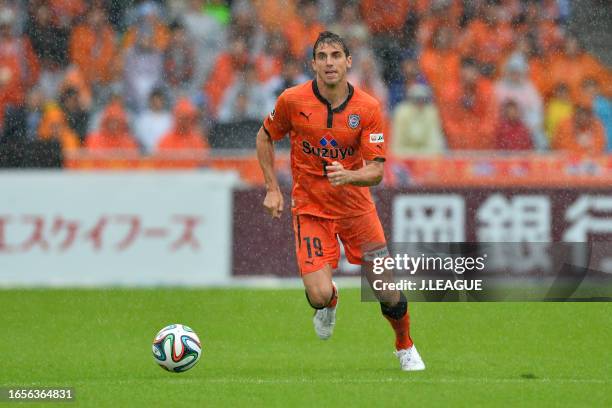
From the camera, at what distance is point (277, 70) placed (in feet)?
54.7

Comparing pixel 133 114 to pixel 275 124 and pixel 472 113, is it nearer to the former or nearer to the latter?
pixel 472 113

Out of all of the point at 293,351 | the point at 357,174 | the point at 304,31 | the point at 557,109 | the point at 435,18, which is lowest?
the point at 293,351

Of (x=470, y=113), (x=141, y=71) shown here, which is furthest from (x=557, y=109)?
(x=141, y=71)

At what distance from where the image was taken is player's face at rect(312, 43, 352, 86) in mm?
8078

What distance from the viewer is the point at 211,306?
12117mm

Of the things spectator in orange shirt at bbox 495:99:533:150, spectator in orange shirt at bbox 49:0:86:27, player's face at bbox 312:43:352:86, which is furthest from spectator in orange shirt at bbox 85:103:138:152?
player's face at bbox 312:43:352:86

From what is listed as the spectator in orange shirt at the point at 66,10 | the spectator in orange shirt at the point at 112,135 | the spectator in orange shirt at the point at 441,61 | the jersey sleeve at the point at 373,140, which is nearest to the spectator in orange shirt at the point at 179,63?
the spectator in orange shirt at the point at 112,135

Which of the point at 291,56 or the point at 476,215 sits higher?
the point at 291,56

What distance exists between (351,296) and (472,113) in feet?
14.9

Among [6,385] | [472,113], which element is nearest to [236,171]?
[472,113]

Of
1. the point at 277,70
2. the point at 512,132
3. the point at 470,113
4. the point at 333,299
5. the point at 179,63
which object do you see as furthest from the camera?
the point at 179,63

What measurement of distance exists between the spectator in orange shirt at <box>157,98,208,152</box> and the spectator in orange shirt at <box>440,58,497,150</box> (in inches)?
125

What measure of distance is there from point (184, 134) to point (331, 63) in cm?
771

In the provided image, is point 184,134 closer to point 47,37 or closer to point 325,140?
point 47,37
